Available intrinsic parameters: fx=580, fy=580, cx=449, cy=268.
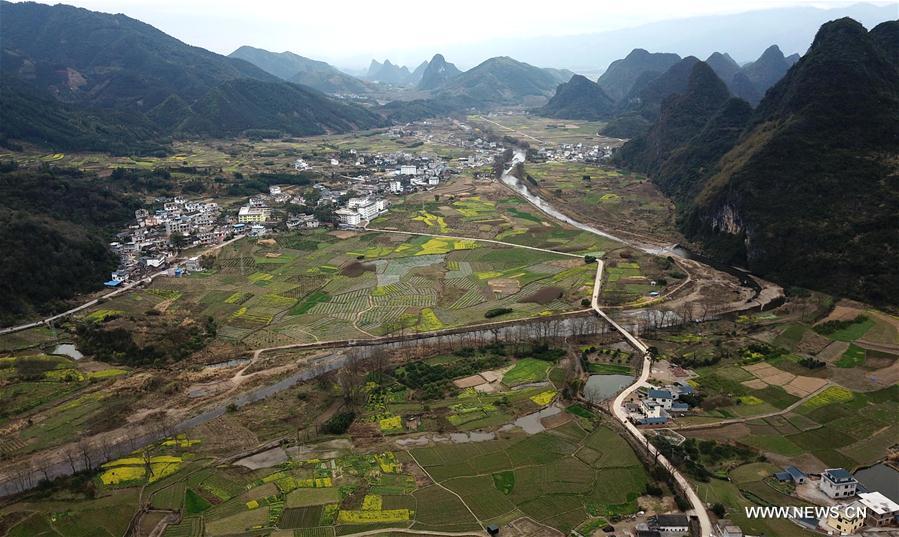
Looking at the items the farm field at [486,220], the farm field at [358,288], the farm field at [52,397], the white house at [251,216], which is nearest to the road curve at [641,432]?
the farm field at [358,288]

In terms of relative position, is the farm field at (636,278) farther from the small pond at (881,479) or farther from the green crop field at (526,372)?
the small pond at (881,479)

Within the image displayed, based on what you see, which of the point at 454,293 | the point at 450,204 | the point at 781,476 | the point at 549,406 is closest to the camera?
the point at 781,476

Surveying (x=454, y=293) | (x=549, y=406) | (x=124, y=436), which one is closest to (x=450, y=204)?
(x=454, y=293)

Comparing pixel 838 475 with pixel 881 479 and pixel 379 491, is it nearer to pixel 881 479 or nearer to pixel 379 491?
pixel 881 479

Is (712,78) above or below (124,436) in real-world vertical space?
above

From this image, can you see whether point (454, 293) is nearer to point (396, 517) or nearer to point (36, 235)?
point (396, 517)

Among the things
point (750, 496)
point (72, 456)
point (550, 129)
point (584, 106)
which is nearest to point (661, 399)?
point (750, 496)
